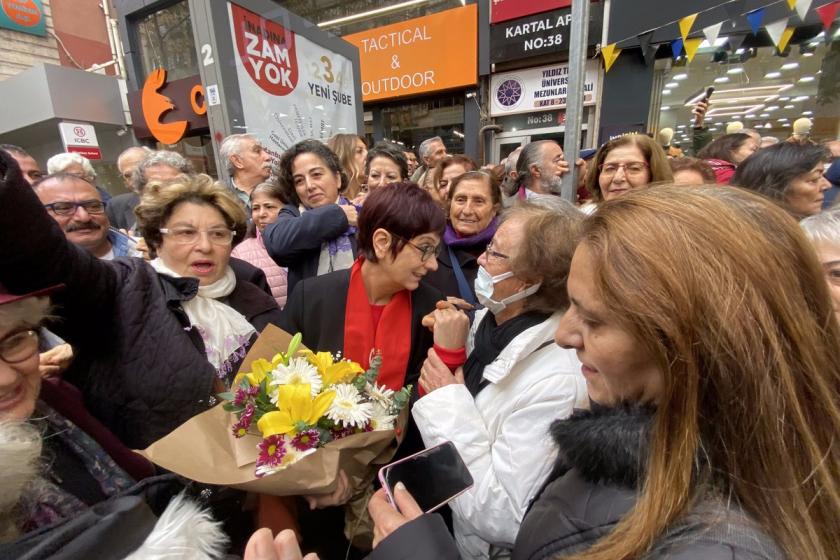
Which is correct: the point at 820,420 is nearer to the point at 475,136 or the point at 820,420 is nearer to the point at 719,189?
the point at 719,189

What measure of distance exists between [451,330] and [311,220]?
1.13 m

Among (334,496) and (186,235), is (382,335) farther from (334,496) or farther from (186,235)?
(186,235)

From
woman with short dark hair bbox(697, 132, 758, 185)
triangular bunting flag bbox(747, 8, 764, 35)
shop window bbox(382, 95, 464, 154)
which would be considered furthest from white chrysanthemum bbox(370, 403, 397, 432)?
shop window bbox(382, 95, 464, 154)

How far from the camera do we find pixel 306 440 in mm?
1174

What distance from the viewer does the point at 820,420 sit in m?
0.72

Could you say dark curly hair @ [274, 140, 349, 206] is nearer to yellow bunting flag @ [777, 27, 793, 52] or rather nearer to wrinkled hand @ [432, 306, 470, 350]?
wrinkled hand @ [432, 306, 470, 350]

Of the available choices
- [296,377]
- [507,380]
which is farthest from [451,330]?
[296,377]

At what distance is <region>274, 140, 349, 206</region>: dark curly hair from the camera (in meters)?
2.77

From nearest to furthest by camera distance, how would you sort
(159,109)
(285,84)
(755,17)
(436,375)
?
(436,375)
(285,84)
(755,17)
(159,109)

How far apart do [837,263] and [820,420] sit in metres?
1.12

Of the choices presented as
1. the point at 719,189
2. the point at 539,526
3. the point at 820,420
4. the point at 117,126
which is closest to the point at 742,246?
the point at 719,189

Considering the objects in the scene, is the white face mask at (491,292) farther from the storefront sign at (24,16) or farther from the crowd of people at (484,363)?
the storefront sign at (24,16)

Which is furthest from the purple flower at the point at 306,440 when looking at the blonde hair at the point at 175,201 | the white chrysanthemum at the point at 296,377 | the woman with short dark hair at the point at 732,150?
the woman with short dark hair at the point at 732,150

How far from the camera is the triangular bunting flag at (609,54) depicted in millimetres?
6793
